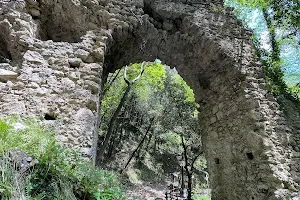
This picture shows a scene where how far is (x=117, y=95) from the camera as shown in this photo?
12805mm

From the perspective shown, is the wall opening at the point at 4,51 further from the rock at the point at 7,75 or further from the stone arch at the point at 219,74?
the stone arch at the point at 219,74

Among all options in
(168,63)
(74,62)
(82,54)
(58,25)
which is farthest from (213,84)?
(58,25)

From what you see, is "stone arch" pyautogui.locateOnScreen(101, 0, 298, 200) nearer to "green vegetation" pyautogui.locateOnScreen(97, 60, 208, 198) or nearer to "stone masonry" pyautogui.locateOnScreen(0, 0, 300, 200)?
"stone masonry" pyautogui.locateOnScreen(0, 0, 300, 200)

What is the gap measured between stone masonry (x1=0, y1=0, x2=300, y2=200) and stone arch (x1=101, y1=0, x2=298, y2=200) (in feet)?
0.07

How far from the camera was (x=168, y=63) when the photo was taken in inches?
240

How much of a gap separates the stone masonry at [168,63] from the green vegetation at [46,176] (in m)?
0.80

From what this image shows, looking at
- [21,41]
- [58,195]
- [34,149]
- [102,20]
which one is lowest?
[58,195]

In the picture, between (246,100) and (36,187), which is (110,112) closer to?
(246,100)

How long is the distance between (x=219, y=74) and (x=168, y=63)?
1384mm

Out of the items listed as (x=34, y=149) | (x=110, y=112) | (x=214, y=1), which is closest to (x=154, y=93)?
(x=110, y=112)

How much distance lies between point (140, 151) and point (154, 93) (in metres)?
4.20

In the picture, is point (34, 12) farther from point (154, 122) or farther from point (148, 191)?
point (154, 122)

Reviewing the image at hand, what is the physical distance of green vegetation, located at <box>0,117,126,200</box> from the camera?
1.74m

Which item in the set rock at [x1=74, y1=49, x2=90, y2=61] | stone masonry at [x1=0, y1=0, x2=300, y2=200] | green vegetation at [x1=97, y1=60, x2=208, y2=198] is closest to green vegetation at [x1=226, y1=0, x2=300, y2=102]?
stone masonry at [x1=0, y1=0, x2=300, y2=200]
